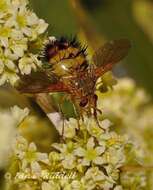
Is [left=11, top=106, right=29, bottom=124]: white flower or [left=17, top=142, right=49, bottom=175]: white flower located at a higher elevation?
[left=11, top=106, right=29, bottom=124]: white flower

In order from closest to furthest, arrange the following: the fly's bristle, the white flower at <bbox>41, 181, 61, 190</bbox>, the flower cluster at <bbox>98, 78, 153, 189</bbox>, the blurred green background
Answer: the white flower at <bbox>41, 181, 61, 190</bbox>, the fly's bristle, the flower cluster at <bbox>98, 78, 153, 189</bbox>, the blurred green background

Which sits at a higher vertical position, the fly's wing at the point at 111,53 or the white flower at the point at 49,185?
the fly's wing at the point at 111,53

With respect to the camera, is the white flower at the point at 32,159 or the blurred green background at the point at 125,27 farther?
the blurred green background at the point at 125,27

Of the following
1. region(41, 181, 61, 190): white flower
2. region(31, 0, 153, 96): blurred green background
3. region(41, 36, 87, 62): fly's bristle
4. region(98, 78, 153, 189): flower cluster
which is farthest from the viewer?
region(31, 0, 153, 96): blurred green background

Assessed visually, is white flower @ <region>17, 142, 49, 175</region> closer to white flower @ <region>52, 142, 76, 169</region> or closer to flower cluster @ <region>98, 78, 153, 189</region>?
white flower @ <region>52, 142, 76, 169</region>

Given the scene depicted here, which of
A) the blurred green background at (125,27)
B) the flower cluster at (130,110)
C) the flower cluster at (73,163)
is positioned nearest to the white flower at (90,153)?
the flower cluster at (73,163)

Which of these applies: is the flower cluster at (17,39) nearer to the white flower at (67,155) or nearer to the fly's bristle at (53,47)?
the fly's bristle at (53,47)

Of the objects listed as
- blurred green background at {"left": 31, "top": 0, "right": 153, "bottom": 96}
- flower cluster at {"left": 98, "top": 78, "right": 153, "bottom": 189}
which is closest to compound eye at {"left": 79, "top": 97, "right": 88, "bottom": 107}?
flower cluster at {"left": 98, "top": 78, "right": 153, "bottom": 189}
